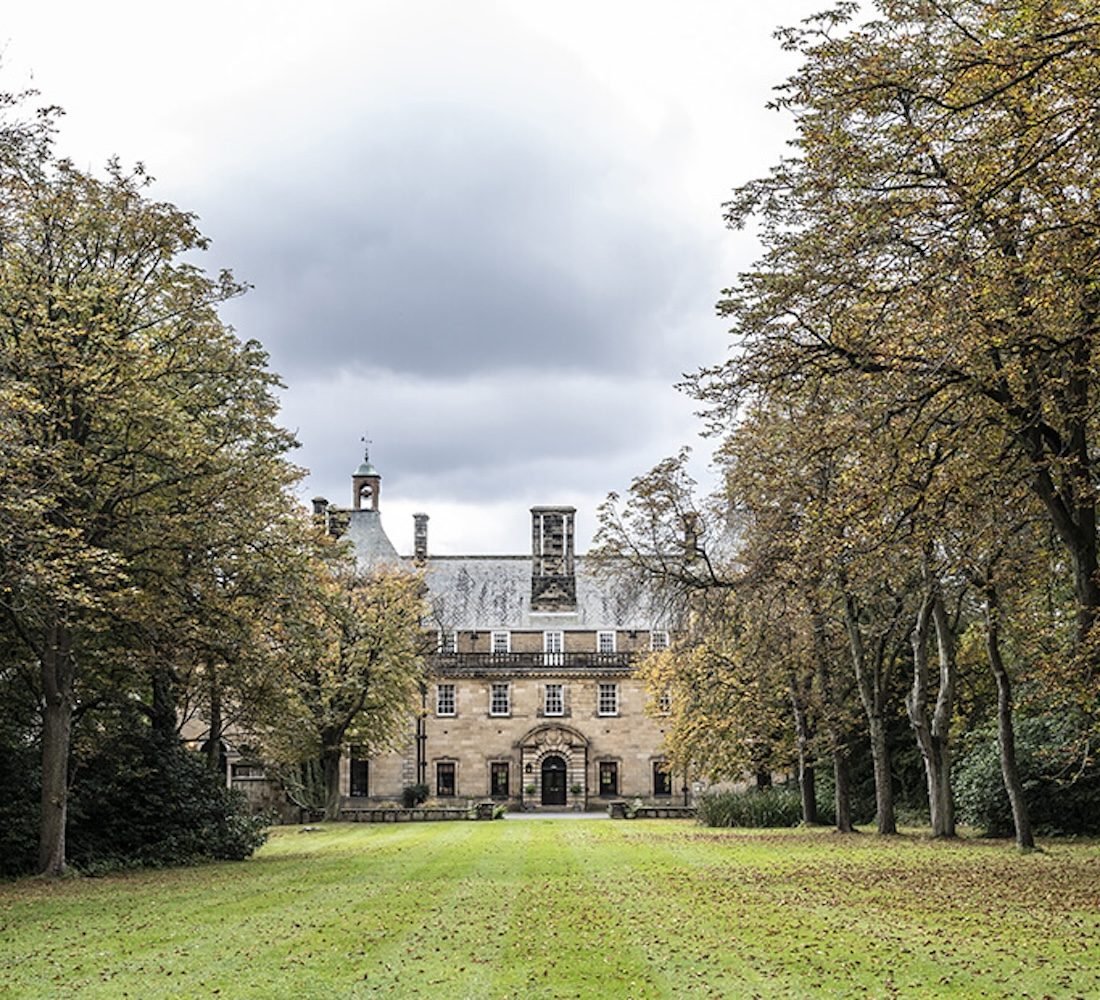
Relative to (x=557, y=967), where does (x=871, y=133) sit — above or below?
above

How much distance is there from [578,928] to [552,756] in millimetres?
48543

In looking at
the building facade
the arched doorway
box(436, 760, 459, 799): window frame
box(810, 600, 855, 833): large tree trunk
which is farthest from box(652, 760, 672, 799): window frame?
box(810, 600, 855, 833): large tree trunk

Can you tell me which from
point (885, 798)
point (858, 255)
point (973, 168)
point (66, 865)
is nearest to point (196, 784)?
point (66, 865)

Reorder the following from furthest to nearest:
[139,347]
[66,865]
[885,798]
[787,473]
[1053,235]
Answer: [885,798] < [787,473] < [66,865] < [139,347] < [1053,235]

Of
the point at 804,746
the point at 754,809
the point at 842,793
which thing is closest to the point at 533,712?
the point at 754,809

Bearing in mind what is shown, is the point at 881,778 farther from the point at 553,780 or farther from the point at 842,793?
the point at 553,780

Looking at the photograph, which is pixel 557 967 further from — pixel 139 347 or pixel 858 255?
pixel 139 347

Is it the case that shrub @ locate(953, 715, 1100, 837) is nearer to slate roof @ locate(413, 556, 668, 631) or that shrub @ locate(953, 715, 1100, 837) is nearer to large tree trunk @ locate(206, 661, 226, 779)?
large tree trunk @ locate(206, 661, 226, 779)

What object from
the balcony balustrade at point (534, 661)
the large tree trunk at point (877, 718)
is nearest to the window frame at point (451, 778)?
the balcony balustrade at point (534, 661)

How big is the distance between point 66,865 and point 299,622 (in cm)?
554

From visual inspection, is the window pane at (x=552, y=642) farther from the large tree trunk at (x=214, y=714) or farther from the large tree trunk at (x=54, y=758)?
the large tree trunk at (x=54, y=758)

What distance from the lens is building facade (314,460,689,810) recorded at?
60469 mm

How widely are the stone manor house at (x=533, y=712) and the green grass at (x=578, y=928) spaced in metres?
37.5

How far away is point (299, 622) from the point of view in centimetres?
2322
